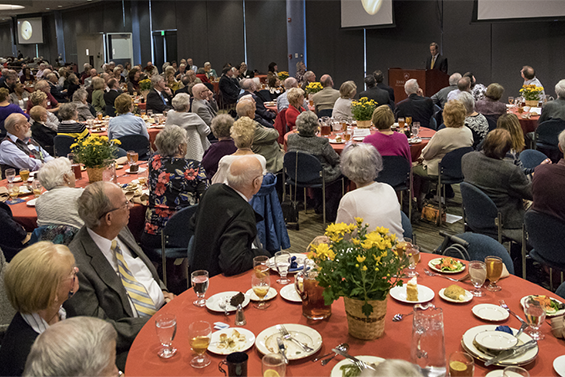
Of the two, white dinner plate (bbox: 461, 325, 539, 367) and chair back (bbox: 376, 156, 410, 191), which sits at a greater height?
chair back (bbox: 376, 156, 410, 191)

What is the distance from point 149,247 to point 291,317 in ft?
7.29

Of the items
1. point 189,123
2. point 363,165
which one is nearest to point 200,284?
point 363,165

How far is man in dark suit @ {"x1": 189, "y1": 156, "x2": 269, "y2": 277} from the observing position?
112 inches

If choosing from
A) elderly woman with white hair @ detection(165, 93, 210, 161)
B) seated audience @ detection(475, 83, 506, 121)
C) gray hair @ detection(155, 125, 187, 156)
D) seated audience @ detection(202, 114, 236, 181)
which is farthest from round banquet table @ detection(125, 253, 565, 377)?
seated audience @ detection(475, 83, 506, 121)

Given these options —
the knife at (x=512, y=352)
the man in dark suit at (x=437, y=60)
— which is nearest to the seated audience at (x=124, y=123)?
the knife at (x=512, y=352)

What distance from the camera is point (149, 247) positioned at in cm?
423

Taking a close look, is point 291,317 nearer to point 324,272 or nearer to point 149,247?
point 324,272

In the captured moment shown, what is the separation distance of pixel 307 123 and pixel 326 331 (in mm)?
3801

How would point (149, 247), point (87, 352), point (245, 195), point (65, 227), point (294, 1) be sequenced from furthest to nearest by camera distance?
point (294, 1) → point (149, 247) → point (65, 227) → point (245, 195) → point (87, 352)

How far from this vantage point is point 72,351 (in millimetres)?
1524

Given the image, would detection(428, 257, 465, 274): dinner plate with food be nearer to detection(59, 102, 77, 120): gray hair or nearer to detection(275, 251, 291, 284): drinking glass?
detection(275, 251, 291, 284): drinking glass

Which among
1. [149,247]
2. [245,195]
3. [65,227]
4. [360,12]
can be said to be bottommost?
[149,247]

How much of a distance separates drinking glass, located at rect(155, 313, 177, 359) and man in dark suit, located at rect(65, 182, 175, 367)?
466mm

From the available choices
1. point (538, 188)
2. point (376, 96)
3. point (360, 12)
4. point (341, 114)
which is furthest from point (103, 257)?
point (360, 12)
